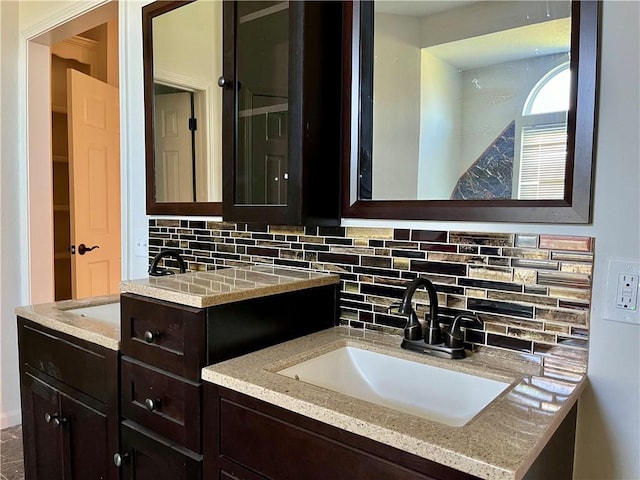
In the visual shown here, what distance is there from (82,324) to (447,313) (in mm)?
1122

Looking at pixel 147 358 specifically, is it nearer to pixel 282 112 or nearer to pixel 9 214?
pixel 282 112

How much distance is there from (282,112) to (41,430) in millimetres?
1382

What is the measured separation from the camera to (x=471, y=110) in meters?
1.29

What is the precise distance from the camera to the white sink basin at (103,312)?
1.69 m

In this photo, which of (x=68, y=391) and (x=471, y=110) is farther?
(x=68, y=391)

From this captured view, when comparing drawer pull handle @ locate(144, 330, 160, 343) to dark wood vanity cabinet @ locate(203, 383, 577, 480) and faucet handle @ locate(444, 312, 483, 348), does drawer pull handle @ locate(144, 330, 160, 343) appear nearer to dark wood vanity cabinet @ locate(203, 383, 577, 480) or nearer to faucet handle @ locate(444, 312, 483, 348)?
dark wood vanity cabinet @ locate(203, 383, 577, 480)

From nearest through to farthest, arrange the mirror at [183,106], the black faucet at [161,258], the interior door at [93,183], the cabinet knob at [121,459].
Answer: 1. the cabinet knob at [121,459]
2. the black faucet at [161,258]
3. the mirror at [183,106]
4. the interior door at [93,183]

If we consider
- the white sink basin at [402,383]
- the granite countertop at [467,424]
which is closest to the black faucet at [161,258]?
the granite countertop at [467,424]

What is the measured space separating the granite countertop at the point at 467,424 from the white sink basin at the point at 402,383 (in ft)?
0.07

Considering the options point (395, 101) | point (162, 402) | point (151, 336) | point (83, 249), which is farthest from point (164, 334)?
Answer: point (83, 249)

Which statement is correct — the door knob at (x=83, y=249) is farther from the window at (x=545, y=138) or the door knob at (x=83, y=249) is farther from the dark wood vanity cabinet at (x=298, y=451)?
the window at (x=545, y=138)

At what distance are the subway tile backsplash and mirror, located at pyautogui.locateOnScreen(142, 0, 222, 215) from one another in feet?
1.17

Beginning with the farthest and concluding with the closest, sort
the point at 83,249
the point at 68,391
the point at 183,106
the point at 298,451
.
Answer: the point at 83,249 < the point at 183,106 < the point at 68,391 < the point at 298,451

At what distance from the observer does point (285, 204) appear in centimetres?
137
